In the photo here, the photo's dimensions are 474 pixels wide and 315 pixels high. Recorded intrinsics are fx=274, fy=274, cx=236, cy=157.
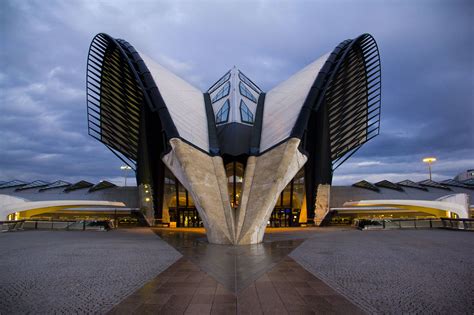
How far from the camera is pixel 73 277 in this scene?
8508mm

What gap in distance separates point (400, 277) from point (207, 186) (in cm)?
1184

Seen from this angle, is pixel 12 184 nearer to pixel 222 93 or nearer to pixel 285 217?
pixel 222 93

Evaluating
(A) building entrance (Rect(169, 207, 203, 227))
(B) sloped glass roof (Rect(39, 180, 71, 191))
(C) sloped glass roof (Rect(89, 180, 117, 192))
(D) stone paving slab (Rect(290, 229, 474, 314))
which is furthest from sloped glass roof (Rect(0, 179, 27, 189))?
(D) stone paving slab (Rect(290, 229, 474, 314))

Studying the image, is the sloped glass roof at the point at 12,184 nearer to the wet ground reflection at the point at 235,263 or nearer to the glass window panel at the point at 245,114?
the glass window panel at the point at 245,114

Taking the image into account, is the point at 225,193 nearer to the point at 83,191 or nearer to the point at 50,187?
the point at 83,191

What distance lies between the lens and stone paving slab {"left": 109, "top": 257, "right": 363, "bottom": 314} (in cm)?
574

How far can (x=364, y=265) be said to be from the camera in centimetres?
1023

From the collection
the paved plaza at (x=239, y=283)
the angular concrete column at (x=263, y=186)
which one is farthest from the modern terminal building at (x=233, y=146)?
the paved plaza at (x=239, y=283)

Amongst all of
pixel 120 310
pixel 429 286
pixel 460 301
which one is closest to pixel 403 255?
pixel 429 286

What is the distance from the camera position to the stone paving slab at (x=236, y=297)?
18.8ft

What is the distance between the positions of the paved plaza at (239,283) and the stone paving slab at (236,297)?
0.07ft

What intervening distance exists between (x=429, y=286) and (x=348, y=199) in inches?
1417

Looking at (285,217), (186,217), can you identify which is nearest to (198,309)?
(285,217)

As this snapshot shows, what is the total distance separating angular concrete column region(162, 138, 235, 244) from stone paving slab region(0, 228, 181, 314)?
4.02 metres
